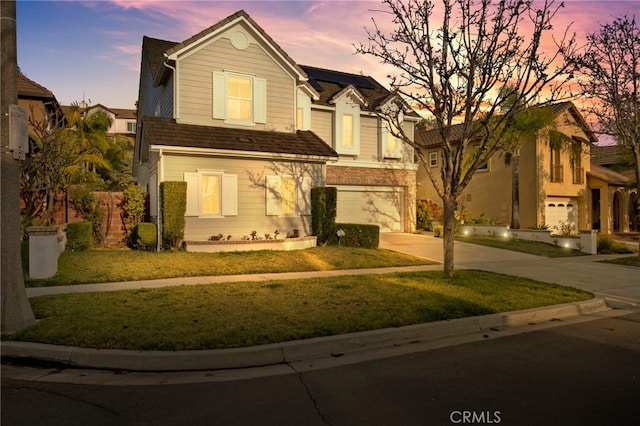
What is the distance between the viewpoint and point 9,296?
625cm

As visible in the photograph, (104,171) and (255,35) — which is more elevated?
(255,35)

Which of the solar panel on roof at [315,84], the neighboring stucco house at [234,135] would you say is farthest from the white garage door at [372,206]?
the solar panel on roof at [315,84]

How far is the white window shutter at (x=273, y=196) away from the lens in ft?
53.7

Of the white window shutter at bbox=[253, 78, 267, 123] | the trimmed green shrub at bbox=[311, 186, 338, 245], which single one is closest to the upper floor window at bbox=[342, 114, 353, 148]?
the white window shutter at bbox=[253, 78, 267, 123]

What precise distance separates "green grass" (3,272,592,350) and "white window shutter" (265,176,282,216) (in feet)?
21.8

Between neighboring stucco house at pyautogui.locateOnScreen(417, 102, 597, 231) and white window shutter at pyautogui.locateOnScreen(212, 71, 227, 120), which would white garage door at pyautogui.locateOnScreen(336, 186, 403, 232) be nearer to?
neighboring stucco house at pyautogui.locateOnScreen(417, 102, 597, 231)

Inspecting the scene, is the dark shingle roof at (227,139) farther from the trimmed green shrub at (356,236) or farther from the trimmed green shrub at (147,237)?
the trimmed green shrub at (356,236)

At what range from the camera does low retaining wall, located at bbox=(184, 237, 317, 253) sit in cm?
1428

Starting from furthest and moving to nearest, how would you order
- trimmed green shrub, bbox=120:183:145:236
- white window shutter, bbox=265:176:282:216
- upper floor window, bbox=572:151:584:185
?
upper floor window, bbox=572:151:584:185 < white window shutter, bbox=265:176:282:216 < trimmed green shrub, bbox=120:183:145:236

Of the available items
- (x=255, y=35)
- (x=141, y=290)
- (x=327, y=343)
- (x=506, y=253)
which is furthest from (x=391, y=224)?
(x=327, y=343)

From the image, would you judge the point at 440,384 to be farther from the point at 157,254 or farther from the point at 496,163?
the point at 496,163

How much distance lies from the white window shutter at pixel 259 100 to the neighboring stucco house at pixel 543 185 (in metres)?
12.4

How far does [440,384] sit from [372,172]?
58.7 feet

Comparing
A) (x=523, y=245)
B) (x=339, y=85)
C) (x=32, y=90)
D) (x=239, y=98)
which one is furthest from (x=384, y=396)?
(x=32, y=90)
